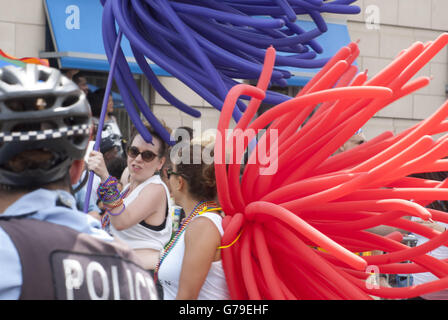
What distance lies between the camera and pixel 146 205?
10.8 ft

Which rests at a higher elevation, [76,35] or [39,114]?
[76,35]

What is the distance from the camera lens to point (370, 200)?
201 centimetres

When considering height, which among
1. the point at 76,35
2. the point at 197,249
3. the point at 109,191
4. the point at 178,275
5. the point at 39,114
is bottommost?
the point at 178,275

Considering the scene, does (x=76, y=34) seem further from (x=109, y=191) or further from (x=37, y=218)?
(x=37, y=218)

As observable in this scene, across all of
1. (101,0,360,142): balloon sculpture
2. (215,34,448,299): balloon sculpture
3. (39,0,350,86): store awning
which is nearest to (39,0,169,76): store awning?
(39,0,350,86): store awning

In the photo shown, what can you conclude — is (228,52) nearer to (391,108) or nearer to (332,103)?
(332,103)

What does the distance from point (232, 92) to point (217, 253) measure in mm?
536

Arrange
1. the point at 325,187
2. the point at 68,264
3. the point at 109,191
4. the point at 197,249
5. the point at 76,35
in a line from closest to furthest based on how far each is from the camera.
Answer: the point at 68,264
the point at 325,187
the point at 197,249
the point at 109,191
the point at 76,35

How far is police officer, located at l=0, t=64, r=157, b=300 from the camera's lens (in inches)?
49.2

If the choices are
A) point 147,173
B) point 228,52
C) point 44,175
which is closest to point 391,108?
point 147,173

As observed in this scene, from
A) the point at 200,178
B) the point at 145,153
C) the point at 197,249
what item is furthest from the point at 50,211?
the point at 145,153

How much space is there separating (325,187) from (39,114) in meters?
0.96

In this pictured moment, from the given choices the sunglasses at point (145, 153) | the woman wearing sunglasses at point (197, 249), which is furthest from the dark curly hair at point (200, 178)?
the sunglasses at point (145, 153)

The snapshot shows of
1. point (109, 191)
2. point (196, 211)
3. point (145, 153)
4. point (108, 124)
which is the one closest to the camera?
point (196, 211)
